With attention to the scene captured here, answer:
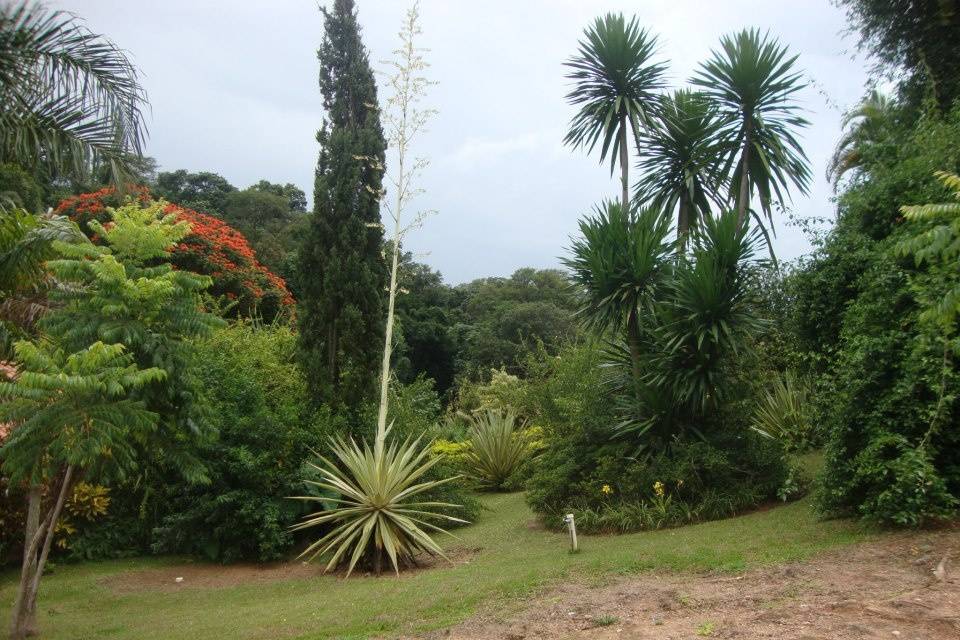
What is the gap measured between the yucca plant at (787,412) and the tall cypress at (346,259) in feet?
21.7

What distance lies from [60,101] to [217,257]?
1599cm

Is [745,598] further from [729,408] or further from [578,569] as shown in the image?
[729,408]

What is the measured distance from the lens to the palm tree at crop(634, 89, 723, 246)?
13664 millimetres

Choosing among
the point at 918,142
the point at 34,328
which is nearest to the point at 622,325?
the point at 918,142

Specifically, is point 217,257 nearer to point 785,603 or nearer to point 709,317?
point 709,317

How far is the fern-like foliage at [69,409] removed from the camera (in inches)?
245

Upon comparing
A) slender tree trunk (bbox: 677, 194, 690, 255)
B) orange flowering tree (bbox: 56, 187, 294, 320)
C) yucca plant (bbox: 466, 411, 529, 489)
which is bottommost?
yucca plant (bbox: 466, 411, 529, 489)

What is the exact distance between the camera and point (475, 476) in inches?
641

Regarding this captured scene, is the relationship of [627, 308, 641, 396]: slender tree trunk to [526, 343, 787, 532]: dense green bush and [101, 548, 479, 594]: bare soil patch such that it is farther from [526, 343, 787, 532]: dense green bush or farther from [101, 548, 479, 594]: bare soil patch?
[101, 548, 479, 594]: bare soil patch

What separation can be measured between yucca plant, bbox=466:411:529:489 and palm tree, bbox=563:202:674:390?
4.95 meters

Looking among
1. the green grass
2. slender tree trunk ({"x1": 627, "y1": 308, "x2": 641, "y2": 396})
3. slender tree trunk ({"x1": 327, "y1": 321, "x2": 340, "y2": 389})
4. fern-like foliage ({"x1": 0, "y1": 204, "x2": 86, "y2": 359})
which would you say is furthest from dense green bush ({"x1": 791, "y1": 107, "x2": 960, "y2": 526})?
fern-like foliage ({"x1": 0, "y1": 204, "x2": 86, "y2": 359})

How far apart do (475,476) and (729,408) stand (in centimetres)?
667

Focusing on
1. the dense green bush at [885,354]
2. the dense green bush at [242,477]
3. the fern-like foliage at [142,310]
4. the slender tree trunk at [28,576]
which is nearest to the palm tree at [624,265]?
the dense green bush at [885,354]

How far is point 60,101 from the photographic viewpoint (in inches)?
281
